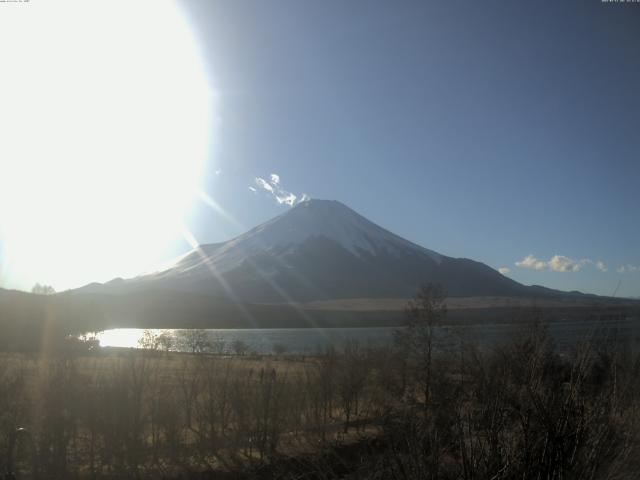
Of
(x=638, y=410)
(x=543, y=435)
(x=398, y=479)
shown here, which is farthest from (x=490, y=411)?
(x=638, y=410)

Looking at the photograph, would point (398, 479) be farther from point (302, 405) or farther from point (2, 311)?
point (2, 311)

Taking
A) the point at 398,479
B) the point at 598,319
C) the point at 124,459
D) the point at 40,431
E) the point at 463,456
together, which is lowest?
the point at 124,459

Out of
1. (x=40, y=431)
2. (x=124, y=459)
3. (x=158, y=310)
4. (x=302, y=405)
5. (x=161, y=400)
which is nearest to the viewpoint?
(x=40, y=431)

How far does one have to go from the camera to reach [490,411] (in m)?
3.55

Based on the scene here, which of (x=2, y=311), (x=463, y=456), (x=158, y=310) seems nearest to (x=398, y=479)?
(x=463, y=456)

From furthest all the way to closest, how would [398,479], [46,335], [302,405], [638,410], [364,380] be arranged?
[46,335] → [364,380] → [302,405] → [638,410] → [398,479]

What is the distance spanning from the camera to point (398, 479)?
3.39 m

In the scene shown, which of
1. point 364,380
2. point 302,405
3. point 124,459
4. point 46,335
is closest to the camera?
point 124,459

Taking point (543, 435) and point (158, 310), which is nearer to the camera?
point (543, 435)

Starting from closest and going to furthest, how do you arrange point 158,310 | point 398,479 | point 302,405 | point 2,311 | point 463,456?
point 463,456, point 398,479, point 302,405, point 2,311, point 158,310

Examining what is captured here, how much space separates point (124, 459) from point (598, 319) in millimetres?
13133

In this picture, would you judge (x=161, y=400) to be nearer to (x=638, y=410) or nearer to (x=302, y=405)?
(x=302, y=405)

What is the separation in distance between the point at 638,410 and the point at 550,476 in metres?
1.08

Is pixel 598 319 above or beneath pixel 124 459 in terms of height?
above
